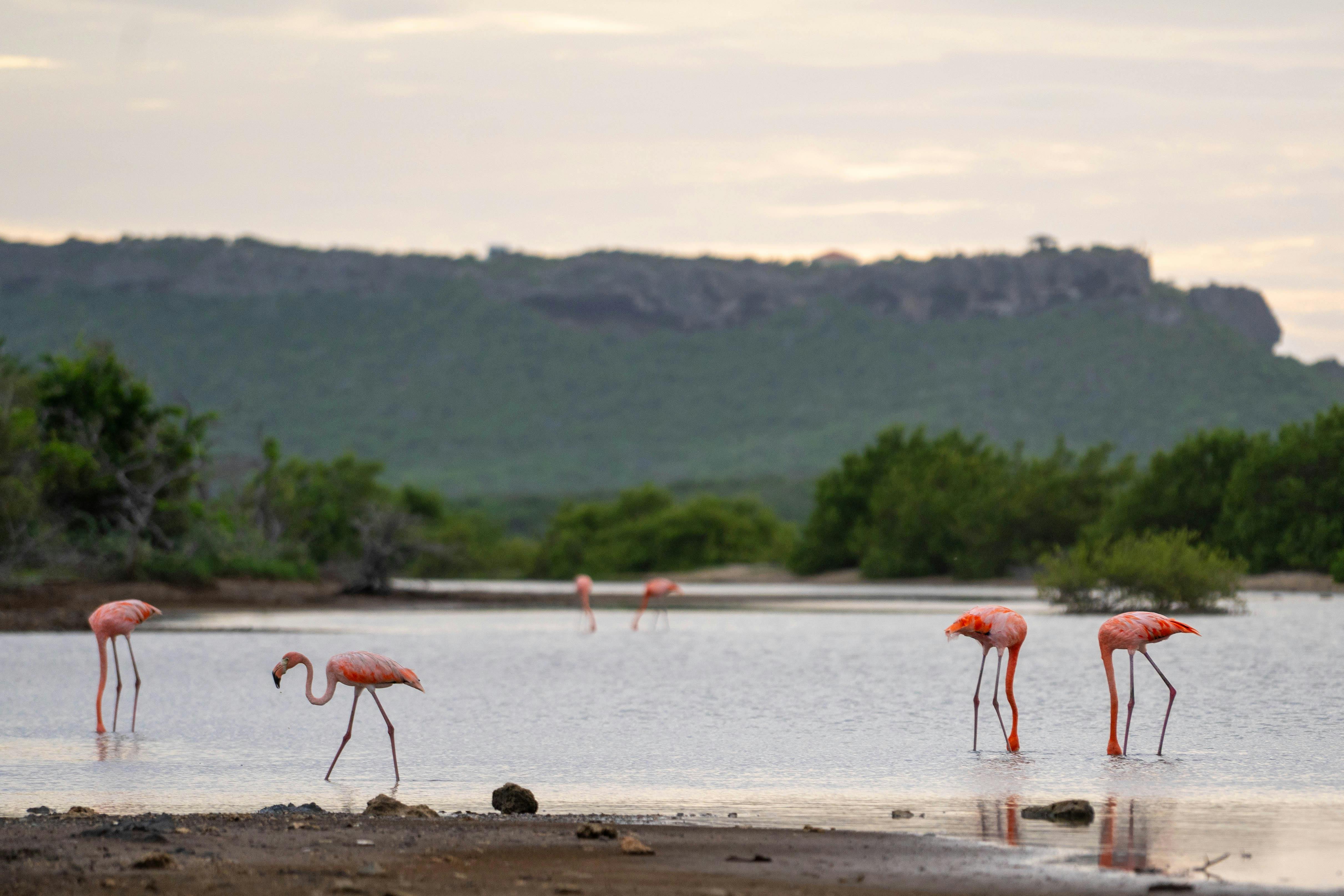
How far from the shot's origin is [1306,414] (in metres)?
112

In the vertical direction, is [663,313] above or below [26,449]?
above

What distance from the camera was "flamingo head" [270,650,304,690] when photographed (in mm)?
13008

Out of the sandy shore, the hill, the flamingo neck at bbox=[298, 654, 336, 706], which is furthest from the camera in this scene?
the hill

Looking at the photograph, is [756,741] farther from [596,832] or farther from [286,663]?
[596,832]

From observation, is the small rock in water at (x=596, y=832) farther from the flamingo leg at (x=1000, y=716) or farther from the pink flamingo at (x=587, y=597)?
the pink flamingo at (x=587, y=597)

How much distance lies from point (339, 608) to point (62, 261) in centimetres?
11640

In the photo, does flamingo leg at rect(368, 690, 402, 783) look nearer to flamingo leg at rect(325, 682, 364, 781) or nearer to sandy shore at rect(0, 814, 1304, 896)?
flamingo leg at rect(325, 682, 364, 781)

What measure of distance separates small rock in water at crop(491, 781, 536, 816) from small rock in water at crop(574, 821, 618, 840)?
1.11 meters

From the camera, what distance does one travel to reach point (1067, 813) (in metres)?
9.98

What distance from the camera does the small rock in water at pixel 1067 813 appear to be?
32.7 ft

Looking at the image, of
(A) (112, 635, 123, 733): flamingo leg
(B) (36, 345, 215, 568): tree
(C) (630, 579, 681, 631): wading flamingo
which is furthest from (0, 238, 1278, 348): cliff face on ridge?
(A) (112, 635, 123, 733): flamingo leg

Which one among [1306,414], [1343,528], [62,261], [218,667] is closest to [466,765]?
[218,667]

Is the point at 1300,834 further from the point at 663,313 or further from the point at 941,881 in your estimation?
the point at 663,313

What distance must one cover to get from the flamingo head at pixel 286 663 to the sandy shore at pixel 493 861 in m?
3.08
